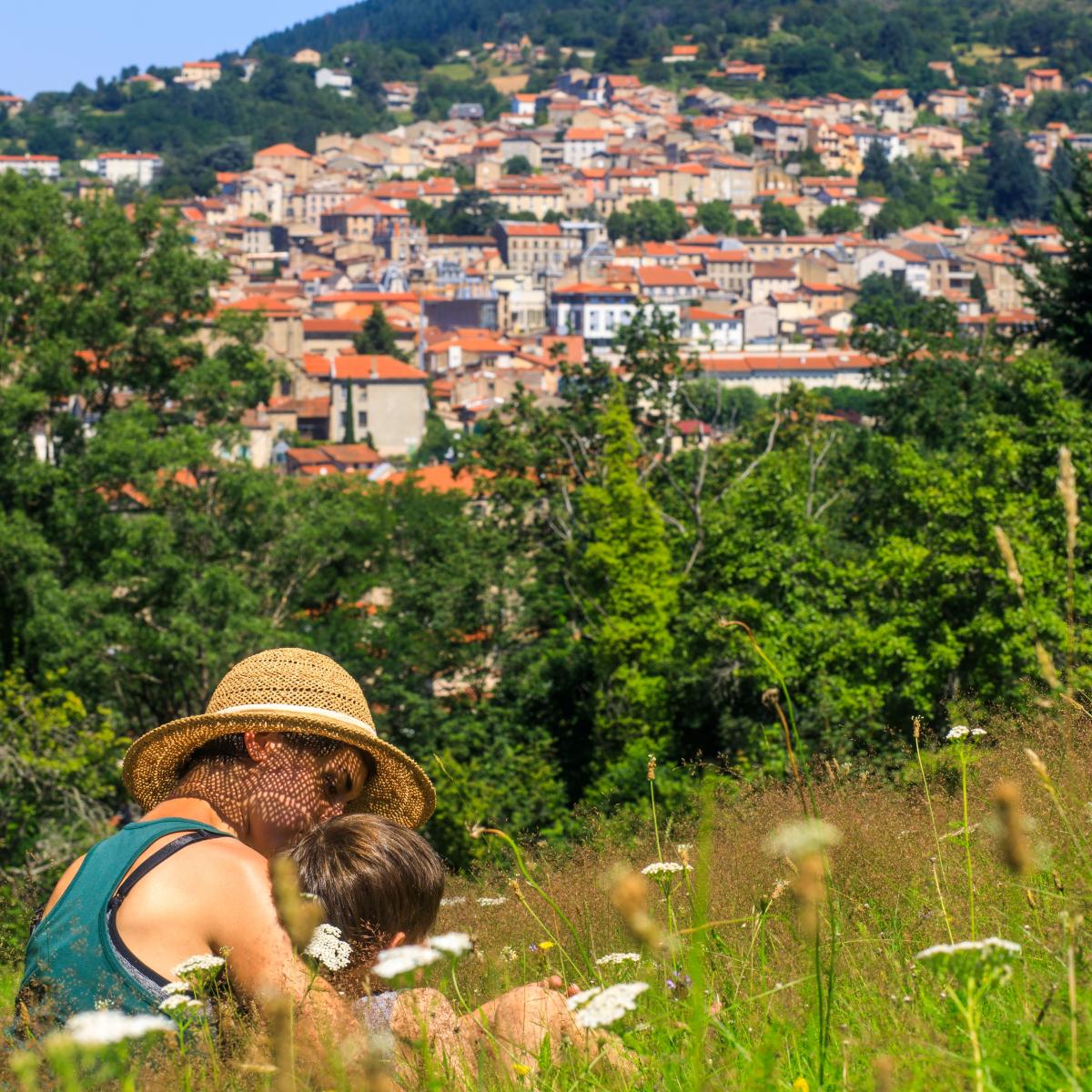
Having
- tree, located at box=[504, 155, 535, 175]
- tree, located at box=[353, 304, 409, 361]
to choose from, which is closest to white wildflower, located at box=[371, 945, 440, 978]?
tree, located at box=[353, 304, 409, 361]

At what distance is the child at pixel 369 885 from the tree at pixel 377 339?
70.8m

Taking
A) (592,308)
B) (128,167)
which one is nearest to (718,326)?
(592,308)

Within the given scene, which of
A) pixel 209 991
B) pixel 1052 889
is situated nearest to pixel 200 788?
pixel 209 991

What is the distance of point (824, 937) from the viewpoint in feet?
6.77

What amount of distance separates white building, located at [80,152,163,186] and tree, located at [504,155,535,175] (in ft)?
94.1

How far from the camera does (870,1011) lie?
1.77 meters

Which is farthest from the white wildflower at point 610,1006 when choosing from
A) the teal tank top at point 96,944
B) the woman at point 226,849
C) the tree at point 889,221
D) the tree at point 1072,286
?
the tree at point 889,221

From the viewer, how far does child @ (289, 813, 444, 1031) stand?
1818 mm

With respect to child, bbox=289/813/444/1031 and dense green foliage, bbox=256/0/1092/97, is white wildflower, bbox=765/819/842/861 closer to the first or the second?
child, bbox=289/813/444/1031

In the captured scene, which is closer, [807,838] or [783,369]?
[807,838]

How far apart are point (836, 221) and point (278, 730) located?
365 ft

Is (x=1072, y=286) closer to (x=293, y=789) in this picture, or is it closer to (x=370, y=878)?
(x=293, y=789)

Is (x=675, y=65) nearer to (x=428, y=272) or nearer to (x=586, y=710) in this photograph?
(x=428, y=272)

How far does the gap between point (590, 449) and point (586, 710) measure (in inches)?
155
